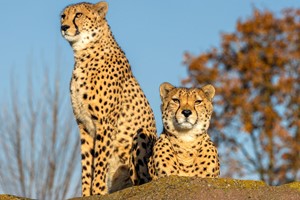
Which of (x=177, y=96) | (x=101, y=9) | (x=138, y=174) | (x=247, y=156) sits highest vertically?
(x=101, y=9)

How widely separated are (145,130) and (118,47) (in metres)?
1.14

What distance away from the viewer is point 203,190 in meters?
6.79

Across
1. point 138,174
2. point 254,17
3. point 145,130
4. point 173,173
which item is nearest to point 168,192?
point 173,173

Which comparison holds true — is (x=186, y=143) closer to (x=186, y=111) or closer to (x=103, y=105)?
(x=186, y=111)

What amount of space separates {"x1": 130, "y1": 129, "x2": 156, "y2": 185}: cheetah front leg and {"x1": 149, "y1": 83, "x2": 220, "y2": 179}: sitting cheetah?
1022 millimetres

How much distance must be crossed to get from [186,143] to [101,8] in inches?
103

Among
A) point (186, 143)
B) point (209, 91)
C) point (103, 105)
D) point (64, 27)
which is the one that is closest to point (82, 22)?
point (64, 27)

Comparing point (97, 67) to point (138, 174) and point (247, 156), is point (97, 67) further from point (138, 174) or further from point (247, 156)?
point (247, 156)

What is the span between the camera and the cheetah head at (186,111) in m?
7.35

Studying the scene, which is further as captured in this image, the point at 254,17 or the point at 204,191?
the point at 254,17

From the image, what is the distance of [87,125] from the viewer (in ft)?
30.5

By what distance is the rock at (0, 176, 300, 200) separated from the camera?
6.73 m

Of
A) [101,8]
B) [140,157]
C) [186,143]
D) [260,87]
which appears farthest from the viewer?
[260,87]

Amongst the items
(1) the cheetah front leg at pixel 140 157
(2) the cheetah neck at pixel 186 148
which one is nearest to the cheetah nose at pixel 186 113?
(2) the cheetah neck at pixel 186 148
